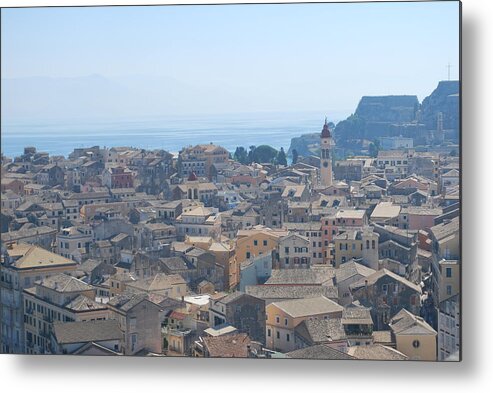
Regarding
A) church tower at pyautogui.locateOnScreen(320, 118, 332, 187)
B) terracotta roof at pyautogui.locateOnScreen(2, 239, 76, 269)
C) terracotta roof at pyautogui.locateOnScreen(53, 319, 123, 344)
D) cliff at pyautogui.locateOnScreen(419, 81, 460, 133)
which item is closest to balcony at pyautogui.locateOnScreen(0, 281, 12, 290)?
terracotta roof at pyautogui.locateOnScreen(2, 239, 76, 269)

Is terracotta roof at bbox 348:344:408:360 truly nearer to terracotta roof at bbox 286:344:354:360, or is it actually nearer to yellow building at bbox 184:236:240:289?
terracotta roof at bbox 286:344:354:360

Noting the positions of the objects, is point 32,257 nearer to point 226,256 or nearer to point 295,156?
point 226,256

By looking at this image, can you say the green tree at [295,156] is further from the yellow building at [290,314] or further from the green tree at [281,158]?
the yellow building at [290,314]

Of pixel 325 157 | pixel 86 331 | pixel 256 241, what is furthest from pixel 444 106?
pixel 86 331

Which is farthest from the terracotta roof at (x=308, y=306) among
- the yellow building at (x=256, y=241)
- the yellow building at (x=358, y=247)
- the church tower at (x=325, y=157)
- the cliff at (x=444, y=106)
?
the cliff at (x=444, y=106)

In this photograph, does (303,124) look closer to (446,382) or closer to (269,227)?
(269,227)
